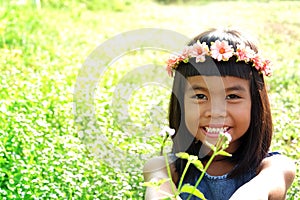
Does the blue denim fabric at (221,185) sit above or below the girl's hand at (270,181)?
below

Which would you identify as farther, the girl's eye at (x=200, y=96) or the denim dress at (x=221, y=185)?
the denim dress at (x=221, y=185)

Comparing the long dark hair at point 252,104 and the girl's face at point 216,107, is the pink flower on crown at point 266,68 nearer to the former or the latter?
the long dark hair at point 252,104

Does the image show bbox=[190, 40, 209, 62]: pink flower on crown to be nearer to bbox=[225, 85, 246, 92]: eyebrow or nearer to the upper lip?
bbox=[225, 85, 246, 92]: eyebrow

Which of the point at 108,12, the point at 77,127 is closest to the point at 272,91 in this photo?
the point at 77,127

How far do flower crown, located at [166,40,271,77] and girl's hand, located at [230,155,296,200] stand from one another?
0.44 metres

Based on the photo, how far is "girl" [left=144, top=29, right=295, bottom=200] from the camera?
284 cm

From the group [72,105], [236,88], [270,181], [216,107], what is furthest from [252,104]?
[72,105]

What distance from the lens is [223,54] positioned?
290cm

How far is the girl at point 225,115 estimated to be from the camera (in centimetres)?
284

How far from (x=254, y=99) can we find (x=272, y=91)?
3372 millimetres

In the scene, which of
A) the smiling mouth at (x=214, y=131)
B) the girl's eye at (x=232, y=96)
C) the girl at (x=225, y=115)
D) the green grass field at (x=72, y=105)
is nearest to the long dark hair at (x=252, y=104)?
the girl at (x=225, y=115)

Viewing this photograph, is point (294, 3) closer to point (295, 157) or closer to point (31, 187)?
point (295, 157)

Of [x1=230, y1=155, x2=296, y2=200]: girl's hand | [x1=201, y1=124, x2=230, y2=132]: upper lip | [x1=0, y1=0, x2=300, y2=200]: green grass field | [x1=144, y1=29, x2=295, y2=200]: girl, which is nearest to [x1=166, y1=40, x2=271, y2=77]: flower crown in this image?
[x1=144, y1=29, x2=295, y2=200]: girl

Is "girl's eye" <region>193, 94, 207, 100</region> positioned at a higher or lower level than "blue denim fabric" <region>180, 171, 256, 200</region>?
higher
